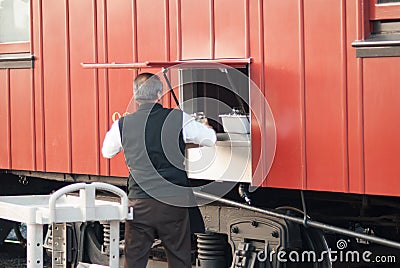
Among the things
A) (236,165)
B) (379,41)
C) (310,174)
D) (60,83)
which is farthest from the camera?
(60,83)

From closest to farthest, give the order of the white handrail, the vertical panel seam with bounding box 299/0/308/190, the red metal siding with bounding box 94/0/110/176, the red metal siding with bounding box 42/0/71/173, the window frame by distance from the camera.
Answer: the white handrail, the window frame, the vertical panel seam with bounding box 299/0/308/190, the red metal siding with bounding box 94/0/110/176, the red metal siding with bounding box 42/0/71/173

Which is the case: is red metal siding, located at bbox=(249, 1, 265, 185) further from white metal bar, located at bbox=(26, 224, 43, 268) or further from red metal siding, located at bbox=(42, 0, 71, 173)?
red metal siding, located at bbox=(42, 0, 71, 173)

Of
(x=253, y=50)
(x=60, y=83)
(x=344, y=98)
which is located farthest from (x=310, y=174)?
(x=60, y=83)

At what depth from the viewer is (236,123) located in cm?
636

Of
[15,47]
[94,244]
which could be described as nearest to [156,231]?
[94,244]

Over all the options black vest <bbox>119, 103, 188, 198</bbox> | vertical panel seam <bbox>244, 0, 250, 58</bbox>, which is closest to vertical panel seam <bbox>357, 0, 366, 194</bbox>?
vertical panel seam <bbox>244, 0, 250, 58</bbox>

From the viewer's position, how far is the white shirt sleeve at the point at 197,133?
20.1 feet

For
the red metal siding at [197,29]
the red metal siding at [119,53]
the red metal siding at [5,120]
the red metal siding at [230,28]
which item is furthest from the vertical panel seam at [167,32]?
the red metal siding at [5,120]

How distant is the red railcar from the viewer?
5668mm

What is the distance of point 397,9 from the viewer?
558 centimetres

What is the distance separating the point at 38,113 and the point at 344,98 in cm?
318

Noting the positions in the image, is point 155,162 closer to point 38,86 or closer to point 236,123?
point 236,123

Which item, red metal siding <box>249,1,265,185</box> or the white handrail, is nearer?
the white handrail

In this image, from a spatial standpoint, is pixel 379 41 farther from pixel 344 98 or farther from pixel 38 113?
pixel 38 113
